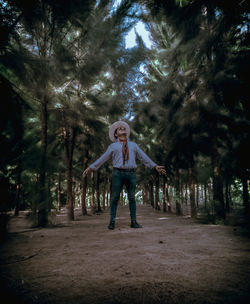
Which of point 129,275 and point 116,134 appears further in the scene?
point 116,134

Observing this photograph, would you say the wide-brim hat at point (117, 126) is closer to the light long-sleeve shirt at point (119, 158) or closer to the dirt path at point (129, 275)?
the light long-sleeve shirt at point (119, 158)

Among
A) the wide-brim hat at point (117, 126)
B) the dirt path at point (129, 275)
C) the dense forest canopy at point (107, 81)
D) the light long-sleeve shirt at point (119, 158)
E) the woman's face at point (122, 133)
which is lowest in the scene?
the dirt path at point (129, 275)

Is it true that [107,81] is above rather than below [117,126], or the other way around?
above

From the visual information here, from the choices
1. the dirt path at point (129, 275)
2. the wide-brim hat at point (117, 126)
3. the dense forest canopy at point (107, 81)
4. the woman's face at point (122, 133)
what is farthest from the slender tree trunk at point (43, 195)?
the dirt path at point (129, 275)

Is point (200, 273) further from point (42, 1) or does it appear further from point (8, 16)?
point (42, 1)

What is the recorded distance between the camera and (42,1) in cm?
357

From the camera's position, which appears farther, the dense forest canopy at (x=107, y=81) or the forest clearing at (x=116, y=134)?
the dense forest canopy at (x=107, y=81)

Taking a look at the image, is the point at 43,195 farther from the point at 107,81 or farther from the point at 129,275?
the point at 107,81

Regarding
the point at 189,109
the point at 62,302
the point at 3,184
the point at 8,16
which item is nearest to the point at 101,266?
the point at 62,302

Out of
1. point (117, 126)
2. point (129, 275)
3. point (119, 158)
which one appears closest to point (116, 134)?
point (117, 126)

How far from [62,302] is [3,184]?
1.83 metres

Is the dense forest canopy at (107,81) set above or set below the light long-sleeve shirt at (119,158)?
above

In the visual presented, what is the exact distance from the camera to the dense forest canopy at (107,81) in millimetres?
3266

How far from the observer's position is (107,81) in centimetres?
809
